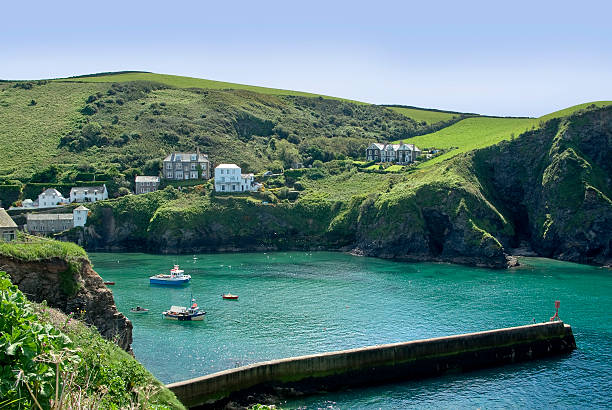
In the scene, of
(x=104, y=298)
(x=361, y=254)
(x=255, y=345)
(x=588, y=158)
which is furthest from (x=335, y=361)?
(x=588, y=158)

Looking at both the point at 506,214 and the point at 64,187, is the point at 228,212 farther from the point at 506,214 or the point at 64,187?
the point at 506,214

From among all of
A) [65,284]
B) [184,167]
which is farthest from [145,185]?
[65,284]

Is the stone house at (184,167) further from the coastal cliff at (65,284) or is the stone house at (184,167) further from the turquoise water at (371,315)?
the coastal cliff at (65,284)

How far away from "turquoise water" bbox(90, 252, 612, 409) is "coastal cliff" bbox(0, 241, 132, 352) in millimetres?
8300

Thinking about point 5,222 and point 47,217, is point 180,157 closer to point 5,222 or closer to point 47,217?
point 47,217

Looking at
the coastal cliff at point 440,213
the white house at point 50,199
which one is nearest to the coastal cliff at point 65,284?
the coastal cliff at point 440,213

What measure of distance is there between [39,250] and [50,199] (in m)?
115

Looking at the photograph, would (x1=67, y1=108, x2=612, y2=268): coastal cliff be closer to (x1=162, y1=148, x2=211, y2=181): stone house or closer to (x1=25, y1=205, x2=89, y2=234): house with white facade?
(x1=25, y1=205, x2=89, y2=234): house with white facade

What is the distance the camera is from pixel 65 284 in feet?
158

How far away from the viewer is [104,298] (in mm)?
51156

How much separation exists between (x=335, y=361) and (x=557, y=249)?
92764mm

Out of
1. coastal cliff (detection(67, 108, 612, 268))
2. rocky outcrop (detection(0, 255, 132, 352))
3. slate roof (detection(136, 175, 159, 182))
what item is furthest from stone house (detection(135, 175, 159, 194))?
rocky outcrop (detection(0, 255, 132, 352))

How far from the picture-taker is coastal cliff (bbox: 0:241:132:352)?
46200 millimetres

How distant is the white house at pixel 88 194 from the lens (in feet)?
512
